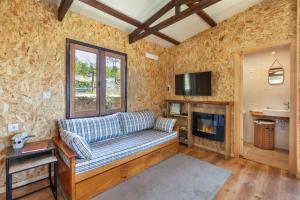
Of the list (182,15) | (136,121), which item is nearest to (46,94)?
(136,121)

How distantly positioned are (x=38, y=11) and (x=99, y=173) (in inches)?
105

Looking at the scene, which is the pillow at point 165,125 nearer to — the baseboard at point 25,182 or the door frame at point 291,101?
the door frame at point 291,101

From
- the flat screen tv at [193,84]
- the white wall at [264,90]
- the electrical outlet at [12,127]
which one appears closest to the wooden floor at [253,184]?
the electrical outlet at [12,127]

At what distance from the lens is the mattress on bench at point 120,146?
1.97m

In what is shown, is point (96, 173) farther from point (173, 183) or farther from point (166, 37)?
point (166, 37)

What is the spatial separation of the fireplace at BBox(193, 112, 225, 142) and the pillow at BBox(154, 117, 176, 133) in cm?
Answer: 81

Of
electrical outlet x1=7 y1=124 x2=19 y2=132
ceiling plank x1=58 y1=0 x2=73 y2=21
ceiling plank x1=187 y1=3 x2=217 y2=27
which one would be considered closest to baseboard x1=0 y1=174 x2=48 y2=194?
electrical outlet x1=7 y1=124 x2=19 y2=132

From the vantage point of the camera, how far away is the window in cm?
274

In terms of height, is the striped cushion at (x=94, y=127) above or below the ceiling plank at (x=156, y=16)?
below

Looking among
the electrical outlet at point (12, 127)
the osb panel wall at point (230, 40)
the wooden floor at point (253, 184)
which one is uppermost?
the osb panel wall at point (230, 40)

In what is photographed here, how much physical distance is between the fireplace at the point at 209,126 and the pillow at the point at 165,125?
0.81 m

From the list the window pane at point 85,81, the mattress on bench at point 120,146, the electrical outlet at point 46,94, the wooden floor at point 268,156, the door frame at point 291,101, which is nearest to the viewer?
the mattress on bench at point 120,146

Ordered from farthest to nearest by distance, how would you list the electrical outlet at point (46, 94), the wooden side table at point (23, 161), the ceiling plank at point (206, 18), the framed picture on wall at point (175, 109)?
Answer: the framed picture on wall at point (175, 109) → the ceiling plank at point (206, 18) → the electrical outlet at point (46, 94) → the wooden side table at point (23, 161)

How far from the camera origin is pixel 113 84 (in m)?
3.39
